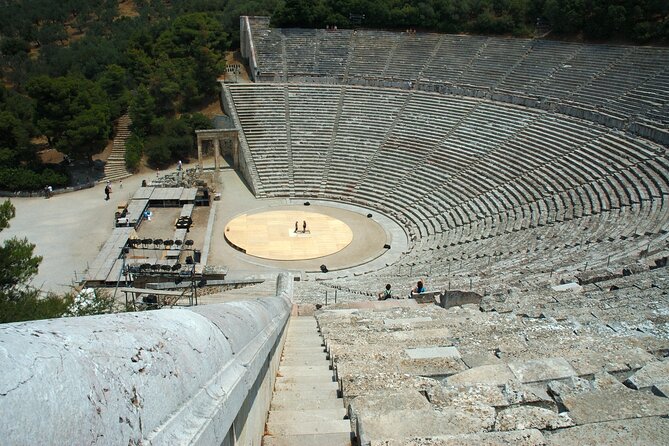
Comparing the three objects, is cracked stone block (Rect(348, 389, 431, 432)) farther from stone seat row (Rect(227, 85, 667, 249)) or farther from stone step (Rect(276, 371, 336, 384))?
stone seat row (Rect(227, 85, 667, 249))

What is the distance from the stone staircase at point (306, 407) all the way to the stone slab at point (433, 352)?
2.69 ft

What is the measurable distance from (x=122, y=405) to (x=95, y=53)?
1733 inches

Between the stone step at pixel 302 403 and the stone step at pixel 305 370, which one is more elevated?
the stone step at pixel 302 403

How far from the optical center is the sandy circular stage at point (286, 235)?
2262 centimetres

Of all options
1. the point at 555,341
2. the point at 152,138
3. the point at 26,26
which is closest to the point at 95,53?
the point at 152,138

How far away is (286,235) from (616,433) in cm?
2132

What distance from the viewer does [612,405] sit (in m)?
3.56

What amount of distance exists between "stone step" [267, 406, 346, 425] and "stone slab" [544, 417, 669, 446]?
5.10ft

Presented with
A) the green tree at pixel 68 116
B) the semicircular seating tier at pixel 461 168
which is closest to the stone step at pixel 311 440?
the semicircular seating tier at pixel 461 168

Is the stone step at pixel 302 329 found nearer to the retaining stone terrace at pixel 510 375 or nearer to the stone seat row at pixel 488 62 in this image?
the retaining stone terrace at pixel 510 375

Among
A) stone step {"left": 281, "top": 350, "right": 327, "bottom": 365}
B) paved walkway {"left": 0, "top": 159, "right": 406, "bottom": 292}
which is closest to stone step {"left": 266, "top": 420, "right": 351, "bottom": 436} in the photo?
stone step {"left": 281, "top": 350, "right": 327, "bottom": 365}

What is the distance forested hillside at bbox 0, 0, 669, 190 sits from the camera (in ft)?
99.1

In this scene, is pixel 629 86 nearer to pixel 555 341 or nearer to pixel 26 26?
pixel 555 341

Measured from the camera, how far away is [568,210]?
20.6 m
